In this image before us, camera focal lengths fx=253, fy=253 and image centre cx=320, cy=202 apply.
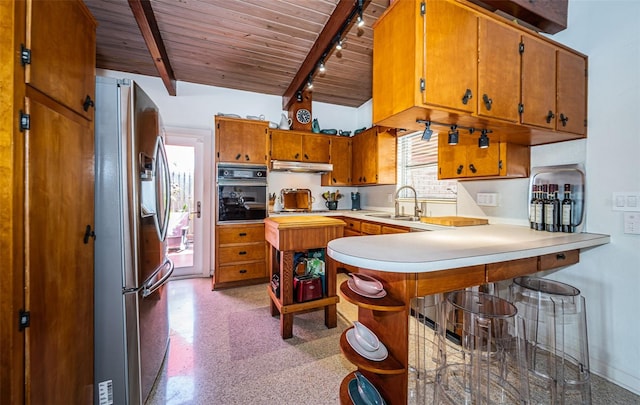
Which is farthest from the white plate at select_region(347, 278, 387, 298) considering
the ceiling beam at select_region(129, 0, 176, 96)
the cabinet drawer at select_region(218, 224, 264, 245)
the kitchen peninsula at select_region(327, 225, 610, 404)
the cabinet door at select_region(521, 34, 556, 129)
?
the ceiling beam at select_region(129, 0, 176, 96)

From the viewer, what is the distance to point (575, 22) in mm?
1945

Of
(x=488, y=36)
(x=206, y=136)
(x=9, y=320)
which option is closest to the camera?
(x=9, y=320)

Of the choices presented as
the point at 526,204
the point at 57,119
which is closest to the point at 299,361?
the point at 57,119

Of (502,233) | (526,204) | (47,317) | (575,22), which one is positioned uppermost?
(575,22)

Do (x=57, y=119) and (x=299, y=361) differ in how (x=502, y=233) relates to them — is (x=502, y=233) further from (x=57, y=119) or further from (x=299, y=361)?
(x=57, y=119)

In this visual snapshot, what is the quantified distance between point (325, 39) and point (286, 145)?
64.5 inches

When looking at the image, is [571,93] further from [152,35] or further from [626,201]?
[152,35]

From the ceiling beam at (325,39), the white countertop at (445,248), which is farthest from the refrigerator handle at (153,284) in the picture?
the ceiling beam at (325,39)

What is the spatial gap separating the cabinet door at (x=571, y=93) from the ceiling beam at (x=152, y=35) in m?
3.27

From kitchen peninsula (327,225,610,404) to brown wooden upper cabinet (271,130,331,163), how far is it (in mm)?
2670

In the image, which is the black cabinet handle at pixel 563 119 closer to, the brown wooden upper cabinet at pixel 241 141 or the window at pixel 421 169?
the window at pixel 421 169

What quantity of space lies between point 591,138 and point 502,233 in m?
0.98

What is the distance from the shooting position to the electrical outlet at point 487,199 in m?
2.44

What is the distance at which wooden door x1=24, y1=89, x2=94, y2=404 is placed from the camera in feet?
2.98
